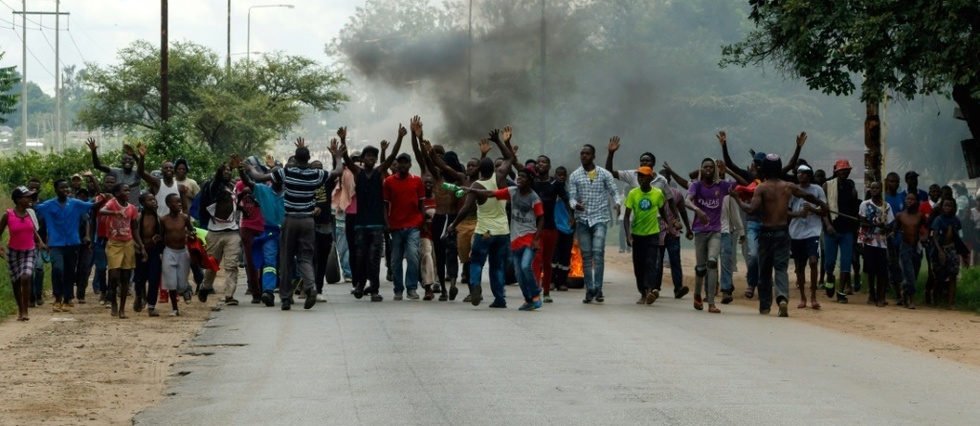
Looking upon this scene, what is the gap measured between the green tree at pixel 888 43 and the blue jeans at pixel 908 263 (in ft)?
6.13

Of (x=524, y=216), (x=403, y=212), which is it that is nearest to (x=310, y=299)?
(x=403, y=212)

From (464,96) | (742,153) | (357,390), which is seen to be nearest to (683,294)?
(357,390)

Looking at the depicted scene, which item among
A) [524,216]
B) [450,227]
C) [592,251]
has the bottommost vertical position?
[592,251]

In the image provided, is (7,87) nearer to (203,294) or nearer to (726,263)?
(203,294)

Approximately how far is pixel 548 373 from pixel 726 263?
7301mm

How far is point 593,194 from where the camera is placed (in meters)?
16.9

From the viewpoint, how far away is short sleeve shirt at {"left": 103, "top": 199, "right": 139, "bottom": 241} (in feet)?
51.2

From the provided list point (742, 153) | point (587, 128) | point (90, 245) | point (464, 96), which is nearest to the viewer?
point (90, 245)

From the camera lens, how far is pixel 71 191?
18188mm

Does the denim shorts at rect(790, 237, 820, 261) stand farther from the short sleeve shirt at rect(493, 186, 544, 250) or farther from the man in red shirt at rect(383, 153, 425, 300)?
the man in red shirt at rect(383, 153, 425, 300)

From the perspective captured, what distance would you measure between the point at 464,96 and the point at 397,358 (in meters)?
39.3

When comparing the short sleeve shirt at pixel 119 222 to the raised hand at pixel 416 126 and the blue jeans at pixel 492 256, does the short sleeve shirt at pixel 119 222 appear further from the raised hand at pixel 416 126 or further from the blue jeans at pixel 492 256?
the blue jeans at pixel 492 256

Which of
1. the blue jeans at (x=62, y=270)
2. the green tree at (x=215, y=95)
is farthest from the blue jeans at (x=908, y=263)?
the green tree at (x=215, y=95)

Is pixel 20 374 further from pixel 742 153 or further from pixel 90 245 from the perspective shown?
pixel 742 153
